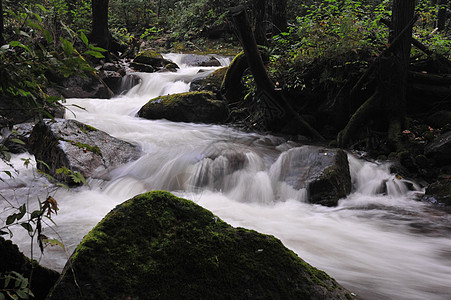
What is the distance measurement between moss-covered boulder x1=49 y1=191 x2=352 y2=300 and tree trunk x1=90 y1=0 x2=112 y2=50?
12843 mm

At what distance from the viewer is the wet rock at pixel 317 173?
5.08 metres

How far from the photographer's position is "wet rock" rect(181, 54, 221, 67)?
604 inches

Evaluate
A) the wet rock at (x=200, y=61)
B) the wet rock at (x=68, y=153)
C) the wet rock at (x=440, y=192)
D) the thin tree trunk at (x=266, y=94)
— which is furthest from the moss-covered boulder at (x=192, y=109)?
the wet rock at (x=200, y=61)

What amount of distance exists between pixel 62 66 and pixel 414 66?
783 cm

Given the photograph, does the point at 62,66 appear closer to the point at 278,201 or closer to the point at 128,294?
the point at 128,294

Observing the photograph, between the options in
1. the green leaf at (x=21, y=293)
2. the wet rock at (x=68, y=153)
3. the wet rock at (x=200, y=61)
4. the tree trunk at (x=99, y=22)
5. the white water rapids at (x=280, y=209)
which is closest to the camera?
the green leaf at (x=21, y=293)

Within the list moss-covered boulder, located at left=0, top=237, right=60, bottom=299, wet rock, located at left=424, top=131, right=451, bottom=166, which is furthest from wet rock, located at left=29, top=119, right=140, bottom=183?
wet rock, located at left=424, top=131, right=451, bottom=166

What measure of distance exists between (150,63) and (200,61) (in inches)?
96.3

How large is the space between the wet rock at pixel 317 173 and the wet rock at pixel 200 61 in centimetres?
1024

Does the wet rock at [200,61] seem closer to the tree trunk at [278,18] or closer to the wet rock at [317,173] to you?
the tree trunk at [278,18]

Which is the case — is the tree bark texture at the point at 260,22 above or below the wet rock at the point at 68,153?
above

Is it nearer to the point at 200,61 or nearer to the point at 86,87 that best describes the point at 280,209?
the point at 86,87

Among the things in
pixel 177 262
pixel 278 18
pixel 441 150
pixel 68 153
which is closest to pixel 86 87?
pixel 68 153

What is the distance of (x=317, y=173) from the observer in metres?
5.23
